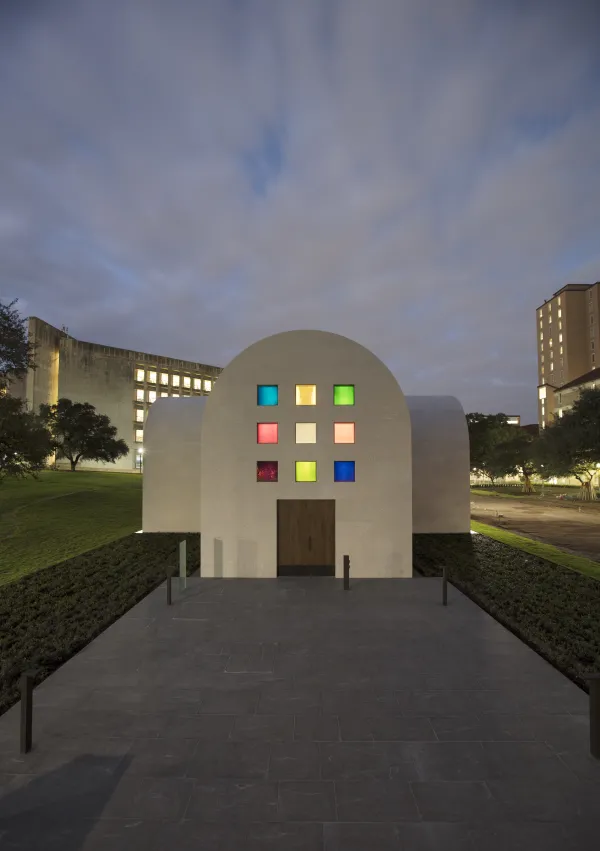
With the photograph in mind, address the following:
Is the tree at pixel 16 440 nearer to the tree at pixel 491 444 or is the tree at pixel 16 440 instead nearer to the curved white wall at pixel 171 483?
the curved white wall at pixel 171 483

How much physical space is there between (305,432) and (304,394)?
115cm

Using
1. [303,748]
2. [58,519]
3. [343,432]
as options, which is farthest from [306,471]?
[58,519]

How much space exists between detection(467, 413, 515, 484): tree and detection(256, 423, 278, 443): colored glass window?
5204cm

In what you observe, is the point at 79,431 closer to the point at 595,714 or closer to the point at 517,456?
the point at 517,456

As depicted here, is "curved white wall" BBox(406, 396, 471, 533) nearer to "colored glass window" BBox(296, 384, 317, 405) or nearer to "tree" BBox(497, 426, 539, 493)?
"colored glass window" BBox(296, 384, 317, 405)

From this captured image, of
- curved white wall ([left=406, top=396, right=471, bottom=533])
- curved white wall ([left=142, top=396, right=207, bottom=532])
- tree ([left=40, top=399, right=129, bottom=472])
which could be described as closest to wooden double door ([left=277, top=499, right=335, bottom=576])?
curved white wall ([left=142, top=396, right=207, bottom=532])

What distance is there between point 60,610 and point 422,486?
1603 cm

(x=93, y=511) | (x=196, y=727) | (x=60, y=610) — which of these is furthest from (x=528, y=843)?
(x=93, y=511)

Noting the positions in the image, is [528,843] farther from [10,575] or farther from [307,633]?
[10,575]

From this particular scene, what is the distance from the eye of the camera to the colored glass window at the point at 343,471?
13875 mm

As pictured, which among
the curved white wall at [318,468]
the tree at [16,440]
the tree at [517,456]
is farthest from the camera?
the tree at [517,456]

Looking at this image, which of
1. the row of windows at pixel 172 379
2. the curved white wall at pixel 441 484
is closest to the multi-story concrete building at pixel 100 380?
the row of windows at pixel 172 379

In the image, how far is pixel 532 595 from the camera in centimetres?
1207

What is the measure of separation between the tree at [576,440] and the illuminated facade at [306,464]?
30.8 meters
